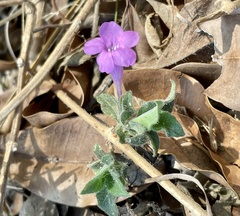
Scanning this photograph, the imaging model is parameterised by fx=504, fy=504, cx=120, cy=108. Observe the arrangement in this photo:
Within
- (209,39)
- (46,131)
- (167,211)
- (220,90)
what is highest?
(209,39)

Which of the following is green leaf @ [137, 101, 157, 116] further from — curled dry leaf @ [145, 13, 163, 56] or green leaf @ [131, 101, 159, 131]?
curled dry leaf @ [145, 13, 163, 56]

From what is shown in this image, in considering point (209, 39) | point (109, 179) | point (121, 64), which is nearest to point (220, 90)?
point (209, 39)

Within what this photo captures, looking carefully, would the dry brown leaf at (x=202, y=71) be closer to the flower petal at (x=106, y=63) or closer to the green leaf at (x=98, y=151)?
the flower petal at (x=106, y=63)

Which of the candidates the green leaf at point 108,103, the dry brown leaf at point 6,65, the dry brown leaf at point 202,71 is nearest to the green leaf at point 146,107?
the green leaf at point 108,103

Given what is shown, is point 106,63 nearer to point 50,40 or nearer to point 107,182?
point 107,182

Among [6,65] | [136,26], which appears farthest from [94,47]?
[6,65]

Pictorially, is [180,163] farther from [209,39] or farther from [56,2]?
[56,2]
